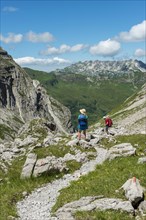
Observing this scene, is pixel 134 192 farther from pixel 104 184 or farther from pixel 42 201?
pixel 42 201

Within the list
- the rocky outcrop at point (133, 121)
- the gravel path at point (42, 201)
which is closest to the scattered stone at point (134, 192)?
the gravel path at point (42, 201)

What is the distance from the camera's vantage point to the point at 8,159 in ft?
116

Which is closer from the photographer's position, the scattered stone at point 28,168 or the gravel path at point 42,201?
the gravel path at point 42,201

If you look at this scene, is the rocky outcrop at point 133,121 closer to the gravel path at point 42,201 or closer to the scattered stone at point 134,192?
the gravel path at point 42,201

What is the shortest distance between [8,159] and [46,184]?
9.20m

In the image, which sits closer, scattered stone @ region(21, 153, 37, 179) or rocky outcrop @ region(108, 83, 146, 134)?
scattered stone @ region(21, 153, 37, 179)

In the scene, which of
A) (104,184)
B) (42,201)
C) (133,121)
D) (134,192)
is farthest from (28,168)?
(133,121)

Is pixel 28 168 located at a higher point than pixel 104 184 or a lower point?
lower

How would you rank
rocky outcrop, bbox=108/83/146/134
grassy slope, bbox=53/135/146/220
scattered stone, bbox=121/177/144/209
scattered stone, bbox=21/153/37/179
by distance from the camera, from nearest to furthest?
grassy slope, bbox=53/135/146/220, scattered stone, bbox=121/177/144/209, scattered stone, bbox=21/153/37/179, rocky outcrop, bbox=108/83/146/134

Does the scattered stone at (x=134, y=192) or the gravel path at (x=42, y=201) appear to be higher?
the scattered stone at (x=134, y=192)

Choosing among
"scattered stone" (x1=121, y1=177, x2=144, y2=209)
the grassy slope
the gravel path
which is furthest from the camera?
the gravel path

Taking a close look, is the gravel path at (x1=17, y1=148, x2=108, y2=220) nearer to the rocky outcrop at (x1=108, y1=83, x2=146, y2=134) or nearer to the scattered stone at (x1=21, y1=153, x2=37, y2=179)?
the scattered stone at (x1=21, y1=153, x2=37, y2=179)

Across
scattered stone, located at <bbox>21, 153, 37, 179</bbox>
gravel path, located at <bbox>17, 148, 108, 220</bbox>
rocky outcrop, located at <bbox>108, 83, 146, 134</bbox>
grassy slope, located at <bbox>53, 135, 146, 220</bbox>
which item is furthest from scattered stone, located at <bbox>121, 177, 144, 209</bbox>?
rocky outcrop, located at <bbox>108, 83, 146, 134</bbox>

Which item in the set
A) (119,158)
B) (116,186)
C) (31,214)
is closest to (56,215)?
(31,214)
